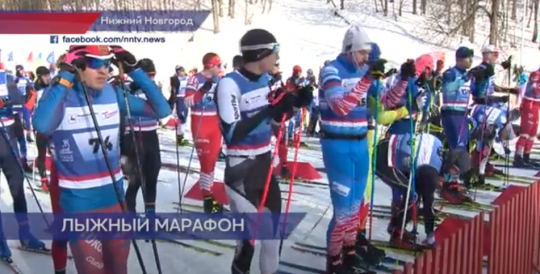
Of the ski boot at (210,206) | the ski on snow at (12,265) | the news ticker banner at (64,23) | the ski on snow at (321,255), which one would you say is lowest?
the ski on snow at (321,255)

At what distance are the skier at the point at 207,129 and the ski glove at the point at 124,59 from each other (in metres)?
2.81

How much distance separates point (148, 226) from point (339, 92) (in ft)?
6.46

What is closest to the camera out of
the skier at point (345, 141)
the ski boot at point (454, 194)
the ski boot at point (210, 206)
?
the skier at point (345, 141)

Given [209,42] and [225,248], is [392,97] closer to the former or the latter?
[225,248]

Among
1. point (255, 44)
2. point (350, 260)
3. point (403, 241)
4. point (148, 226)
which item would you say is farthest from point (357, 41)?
point (148, 226)

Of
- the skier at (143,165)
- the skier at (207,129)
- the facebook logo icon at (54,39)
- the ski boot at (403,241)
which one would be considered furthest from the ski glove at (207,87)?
the ski boot at (403,241)

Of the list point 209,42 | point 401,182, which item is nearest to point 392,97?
point 401,182

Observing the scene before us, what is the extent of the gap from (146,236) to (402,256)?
7.78 ft

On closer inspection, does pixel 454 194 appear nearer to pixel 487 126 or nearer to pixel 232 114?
pixel 487 126

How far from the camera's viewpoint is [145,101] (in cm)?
356

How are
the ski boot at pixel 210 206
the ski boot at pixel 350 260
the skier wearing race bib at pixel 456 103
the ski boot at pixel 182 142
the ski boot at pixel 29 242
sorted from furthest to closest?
the ski boot at pixel 182 142 < the skier wearing race bib at pixel 456 103 < the ski boot at pixel 210 206 < the ski boot at pixel 29 242 < the ski boot at pixel 350 260

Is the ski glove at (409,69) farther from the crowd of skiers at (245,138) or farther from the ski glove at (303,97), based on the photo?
the ski glove at (303,97)

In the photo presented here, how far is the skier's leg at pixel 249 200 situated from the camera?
3.55 m

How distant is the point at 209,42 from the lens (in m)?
26.0
